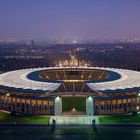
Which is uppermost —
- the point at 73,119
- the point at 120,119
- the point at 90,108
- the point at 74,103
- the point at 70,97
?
the point at 70,97

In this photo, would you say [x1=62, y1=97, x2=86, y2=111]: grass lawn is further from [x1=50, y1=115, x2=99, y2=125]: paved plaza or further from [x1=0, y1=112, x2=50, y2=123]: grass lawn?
[x1=0, y1=112, x2=50, y2=123]: grass lawn

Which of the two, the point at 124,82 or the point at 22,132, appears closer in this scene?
the point at 22,132

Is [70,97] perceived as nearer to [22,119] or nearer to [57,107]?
[57,107]

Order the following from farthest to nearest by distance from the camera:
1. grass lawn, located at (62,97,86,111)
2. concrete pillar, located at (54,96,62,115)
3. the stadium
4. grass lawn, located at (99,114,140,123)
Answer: grass lawn, located at (62,97,86,111) < the stadium < concrete pillar, located at (54,96,62,115) < grass lawn, located at (99,114,140,123)

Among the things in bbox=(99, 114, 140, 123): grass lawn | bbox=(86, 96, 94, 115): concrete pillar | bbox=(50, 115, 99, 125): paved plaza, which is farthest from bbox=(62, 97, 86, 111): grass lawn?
bbox=(99, 114, 140, 123): grass lawn

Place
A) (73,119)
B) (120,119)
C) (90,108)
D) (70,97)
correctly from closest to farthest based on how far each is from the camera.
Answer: (73,119) → (120,119) → (90,108) → (70,97)

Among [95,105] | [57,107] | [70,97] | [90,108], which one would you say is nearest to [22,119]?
[57,107]

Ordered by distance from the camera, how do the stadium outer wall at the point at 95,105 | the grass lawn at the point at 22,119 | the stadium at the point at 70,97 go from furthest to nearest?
1. the stadium at the point at 70,97
2. the stadium outer wall at the point at 95,105
3. the grass lawn at the point at 22,119

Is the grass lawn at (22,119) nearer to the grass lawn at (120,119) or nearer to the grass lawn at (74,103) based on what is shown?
the grass lawn at (74,103)

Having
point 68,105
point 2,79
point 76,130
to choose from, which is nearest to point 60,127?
point 76,130

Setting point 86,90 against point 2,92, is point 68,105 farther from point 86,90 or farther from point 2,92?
point 2,92

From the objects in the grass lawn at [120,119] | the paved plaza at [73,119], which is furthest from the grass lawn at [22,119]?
the grass lawn at [120,119]
